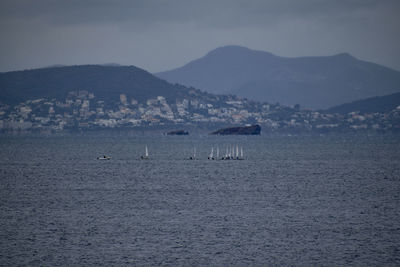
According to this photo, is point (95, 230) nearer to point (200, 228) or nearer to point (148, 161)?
point (200, 228)

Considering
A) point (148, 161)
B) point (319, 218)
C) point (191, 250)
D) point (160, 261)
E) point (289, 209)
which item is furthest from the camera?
point (148, 161)

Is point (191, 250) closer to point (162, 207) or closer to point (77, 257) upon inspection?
point (77, 257)

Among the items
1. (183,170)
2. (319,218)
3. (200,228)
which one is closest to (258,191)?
(319,218)

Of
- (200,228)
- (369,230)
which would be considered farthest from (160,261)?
(369,230)

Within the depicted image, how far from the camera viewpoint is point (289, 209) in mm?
67125

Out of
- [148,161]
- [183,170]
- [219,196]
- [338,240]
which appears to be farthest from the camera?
[148,161]

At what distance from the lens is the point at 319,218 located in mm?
61344

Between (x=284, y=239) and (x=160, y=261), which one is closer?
(x=160, y=261)

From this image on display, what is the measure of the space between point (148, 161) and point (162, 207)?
7779 centimetres

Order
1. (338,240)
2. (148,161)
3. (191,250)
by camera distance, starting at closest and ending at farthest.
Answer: (191,250) → (338,240) → (148,161)

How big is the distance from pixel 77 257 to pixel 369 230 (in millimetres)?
25391

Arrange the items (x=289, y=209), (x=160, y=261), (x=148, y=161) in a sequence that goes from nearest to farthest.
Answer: (x=160, y=261)
(x=289, y=209)
(x=148, y=161)

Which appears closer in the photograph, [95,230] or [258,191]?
[95,230]

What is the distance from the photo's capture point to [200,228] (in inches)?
2195
